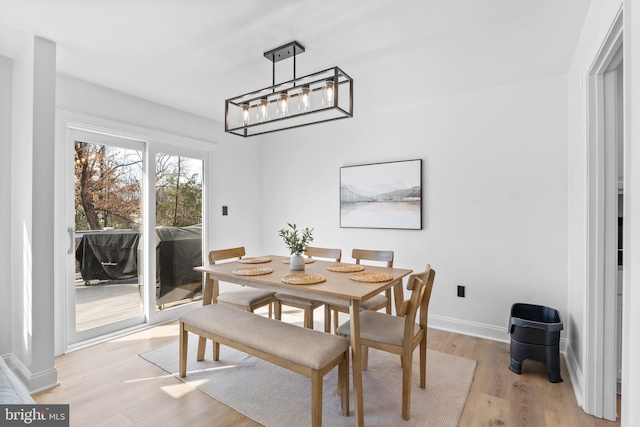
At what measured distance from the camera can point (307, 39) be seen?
2.15 metres

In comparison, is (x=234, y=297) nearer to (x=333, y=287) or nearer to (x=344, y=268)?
(x=344, y=268)

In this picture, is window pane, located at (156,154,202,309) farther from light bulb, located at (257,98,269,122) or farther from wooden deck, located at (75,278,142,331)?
light bulb, located at (257,98,269,122)

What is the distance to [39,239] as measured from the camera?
2133mm

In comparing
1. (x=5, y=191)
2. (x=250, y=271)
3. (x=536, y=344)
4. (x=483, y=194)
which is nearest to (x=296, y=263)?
(x=250, y=271)

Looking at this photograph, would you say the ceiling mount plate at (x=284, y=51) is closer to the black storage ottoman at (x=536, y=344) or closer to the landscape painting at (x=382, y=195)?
the landscape painting at (x=382, y=195)

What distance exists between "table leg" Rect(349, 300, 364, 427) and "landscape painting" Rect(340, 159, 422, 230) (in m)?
1.82

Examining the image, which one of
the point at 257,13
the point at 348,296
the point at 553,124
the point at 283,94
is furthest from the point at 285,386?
the point at 553,124

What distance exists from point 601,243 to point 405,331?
4.04ft

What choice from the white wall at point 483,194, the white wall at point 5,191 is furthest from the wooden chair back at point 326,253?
the white wall at point 5,191

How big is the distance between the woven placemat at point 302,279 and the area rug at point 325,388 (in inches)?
29.9

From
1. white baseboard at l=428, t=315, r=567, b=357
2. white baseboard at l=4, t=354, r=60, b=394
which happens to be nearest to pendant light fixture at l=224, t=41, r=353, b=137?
white baseboard at l=4, t=354, r=60, b=394

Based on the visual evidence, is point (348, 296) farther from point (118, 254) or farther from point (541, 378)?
point (118, 254)
